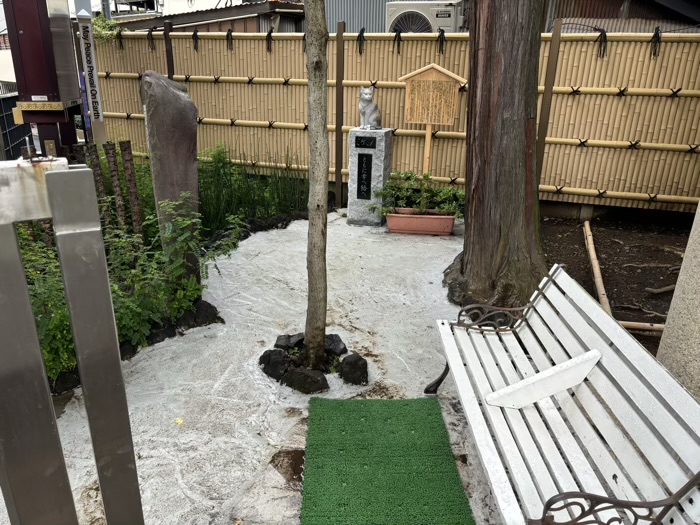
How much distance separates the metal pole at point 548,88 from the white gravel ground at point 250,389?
2.20m

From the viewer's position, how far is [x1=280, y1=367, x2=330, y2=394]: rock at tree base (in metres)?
3.00

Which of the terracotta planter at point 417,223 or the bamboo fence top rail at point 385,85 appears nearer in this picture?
the bamboo fence top rail at point 385,85

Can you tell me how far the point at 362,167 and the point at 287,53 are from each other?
1944 mm

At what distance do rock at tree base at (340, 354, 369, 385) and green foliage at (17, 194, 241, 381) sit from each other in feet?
4.34

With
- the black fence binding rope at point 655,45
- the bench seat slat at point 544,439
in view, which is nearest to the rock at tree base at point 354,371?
the bench seat slat at point 544,439

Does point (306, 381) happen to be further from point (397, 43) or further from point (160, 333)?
point (397, 43)

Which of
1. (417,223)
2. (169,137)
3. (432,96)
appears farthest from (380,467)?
(432,96)

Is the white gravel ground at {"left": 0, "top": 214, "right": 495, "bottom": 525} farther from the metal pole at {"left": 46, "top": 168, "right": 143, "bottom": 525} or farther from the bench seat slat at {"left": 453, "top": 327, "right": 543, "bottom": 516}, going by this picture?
the metal pole at {"left": 46, "top": 168, "right": 143, "bottom": 525}

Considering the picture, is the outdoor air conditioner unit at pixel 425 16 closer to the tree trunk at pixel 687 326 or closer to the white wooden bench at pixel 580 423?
the white wooden bench at pixel 580 423

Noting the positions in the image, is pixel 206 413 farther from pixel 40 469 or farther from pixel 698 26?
pixel 698 26

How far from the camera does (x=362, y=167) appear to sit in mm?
6402

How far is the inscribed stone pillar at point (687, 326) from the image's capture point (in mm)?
2189

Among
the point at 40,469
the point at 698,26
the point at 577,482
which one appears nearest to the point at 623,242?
the point at 698,26

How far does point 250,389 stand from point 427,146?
4352mm
